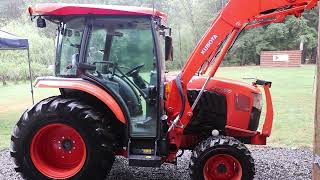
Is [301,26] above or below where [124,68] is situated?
above

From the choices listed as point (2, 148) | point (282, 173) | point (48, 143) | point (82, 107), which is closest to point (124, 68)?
point (82, 107)

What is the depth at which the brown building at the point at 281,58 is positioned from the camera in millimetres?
34938

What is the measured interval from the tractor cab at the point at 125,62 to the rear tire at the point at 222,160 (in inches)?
17.4

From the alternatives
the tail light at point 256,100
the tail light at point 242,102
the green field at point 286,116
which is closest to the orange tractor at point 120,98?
the tail light at point 242,102

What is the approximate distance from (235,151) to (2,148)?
14.6 ft

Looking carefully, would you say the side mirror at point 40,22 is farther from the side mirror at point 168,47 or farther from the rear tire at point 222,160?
the rear tire at point 222,160

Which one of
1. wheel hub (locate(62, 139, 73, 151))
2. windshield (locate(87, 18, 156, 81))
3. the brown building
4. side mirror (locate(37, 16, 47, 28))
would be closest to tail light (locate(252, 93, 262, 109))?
windshield (locate(87, 18, 156, 81))

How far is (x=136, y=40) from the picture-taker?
4.40 metres

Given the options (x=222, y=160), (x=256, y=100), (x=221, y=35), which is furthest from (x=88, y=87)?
(x=256, y=100)

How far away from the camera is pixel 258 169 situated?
212 inches

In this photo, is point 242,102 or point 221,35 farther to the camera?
point 242,102

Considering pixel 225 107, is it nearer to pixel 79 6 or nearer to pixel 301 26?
pixel 79 6

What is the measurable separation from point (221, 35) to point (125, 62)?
1.09 m

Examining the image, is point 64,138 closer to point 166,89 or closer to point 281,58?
point 166,89
